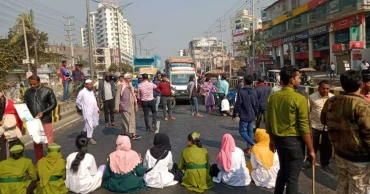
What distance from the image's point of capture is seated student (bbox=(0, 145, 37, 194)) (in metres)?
4.52

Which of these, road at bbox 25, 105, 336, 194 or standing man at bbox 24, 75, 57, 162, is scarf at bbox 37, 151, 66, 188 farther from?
standing man at bbox 24, 75, 57, 162

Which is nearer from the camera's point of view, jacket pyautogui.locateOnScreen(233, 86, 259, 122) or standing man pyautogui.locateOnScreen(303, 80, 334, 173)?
standing man pyautogui.locateOnScreen(303, 80, 334, 173)

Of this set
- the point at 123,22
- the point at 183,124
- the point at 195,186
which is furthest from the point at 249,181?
the point at 123,22

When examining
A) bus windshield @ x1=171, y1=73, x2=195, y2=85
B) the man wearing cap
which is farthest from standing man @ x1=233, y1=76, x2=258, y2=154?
bus windshield @ x1=171, y1=73, x2=195, y2=85

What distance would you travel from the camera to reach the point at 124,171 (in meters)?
5.21

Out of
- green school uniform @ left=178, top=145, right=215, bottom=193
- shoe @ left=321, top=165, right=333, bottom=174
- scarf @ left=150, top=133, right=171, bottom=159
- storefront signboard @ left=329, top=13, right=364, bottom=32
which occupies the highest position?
storefront signboard @ left=329, top=13, right=364, bottom=32

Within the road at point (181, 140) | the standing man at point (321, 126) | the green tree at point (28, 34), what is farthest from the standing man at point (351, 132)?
the green tree at point (28, 34)

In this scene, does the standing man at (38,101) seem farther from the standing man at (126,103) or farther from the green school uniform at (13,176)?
the standing man at (126,103)

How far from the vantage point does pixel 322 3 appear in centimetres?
4016

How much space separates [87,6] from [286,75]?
18.8m

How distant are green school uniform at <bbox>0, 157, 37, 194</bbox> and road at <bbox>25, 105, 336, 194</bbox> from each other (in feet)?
3.76

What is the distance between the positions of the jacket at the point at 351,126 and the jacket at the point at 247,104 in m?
3.78

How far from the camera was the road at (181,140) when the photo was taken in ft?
17.2

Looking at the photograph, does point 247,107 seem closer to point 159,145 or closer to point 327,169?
point 327,169
